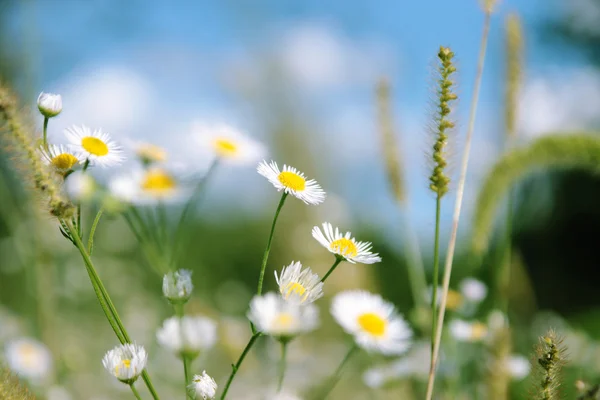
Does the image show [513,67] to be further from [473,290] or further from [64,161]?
[64,161]

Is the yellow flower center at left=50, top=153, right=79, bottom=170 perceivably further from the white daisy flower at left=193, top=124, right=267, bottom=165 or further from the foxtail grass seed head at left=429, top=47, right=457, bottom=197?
the foxtail grass seed head at left=429, top=47, right=457, bottom=197

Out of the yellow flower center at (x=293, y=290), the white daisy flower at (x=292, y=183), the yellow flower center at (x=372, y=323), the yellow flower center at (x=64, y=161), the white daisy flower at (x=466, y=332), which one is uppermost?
the white daisy flower at (x=466, y=332)

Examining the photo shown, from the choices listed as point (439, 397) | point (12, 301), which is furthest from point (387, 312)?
point (12, 301)

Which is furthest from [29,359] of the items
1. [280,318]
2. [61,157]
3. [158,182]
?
[280,318]

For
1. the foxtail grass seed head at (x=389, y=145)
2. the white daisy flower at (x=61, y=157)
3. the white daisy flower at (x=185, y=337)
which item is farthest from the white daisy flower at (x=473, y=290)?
the white daisy flower at (x=61, y=157)

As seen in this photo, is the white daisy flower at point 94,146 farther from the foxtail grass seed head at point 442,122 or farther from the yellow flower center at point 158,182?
the foxtail grass seed head at point 442,122
